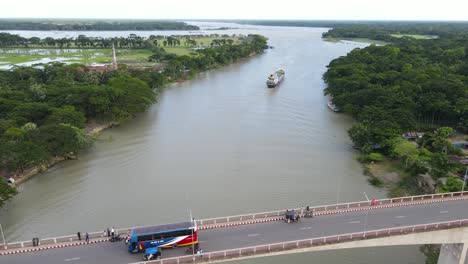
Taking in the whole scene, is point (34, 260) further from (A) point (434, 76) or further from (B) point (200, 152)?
(A) point (434, 76)

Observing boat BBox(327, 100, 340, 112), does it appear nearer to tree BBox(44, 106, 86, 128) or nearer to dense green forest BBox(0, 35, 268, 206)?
dense green forest BBox(0, 35, 268, 206)

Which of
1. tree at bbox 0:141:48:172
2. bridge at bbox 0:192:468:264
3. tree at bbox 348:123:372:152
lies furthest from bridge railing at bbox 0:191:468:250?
tree at bbox 348:123:372:152

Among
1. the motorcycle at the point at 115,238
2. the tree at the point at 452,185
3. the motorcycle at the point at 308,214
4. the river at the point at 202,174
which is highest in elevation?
the motorcycle at the point at 308,214

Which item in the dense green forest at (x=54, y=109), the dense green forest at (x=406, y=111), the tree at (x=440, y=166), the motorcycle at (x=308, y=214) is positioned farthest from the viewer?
the dense green forest at (x=406, y=111)

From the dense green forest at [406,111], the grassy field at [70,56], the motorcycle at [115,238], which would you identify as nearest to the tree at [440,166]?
the dense green forest at [406,111]

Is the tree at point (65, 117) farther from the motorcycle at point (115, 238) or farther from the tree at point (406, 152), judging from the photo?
the tree at point (406, 152)

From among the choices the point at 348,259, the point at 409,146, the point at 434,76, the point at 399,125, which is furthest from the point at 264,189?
the point at 434,76

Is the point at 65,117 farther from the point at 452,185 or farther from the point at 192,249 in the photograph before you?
the point at 452,185
